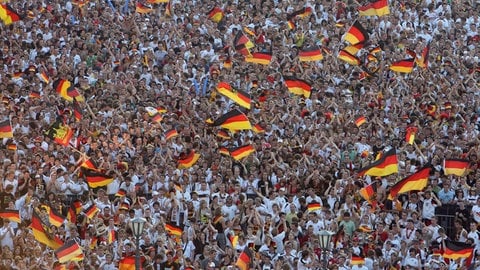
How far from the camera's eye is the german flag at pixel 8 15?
3809cm

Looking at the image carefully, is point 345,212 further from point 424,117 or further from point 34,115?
point 34,115

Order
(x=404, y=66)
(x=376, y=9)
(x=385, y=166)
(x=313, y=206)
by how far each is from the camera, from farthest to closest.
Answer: (x=376, y=9) → (x=404, y=66) → (x=385, y=166) → (x=313, y=206)

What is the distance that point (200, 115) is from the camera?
35.6m

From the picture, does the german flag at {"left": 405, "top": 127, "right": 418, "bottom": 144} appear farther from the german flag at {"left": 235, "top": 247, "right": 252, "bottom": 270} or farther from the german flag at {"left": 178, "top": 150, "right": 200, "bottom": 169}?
the german flag at {"left": 235, "top": 247, "right": 252, "bottom": 270}

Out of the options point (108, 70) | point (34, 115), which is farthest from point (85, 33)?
point (34, 115)

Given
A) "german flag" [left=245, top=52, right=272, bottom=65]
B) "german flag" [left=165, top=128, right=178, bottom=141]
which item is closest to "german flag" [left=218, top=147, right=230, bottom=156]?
"german flag" [left=165, top=128, right=178, bottom=141]

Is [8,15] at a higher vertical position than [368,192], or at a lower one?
higher

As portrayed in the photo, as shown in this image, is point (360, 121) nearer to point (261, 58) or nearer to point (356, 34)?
point (356, 34)

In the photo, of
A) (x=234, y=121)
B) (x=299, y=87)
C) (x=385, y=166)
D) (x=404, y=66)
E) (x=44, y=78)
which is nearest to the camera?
(x=385, y=166)

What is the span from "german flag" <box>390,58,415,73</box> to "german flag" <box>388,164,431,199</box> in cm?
576

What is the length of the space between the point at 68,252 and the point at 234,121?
6.32m

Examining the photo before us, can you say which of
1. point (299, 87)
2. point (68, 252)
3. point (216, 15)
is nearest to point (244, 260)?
point (68, 252)

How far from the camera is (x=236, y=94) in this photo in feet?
117

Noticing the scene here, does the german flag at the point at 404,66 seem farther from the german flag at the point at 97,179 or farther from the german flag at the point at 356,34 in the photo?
the german flag at the point at 97,179
